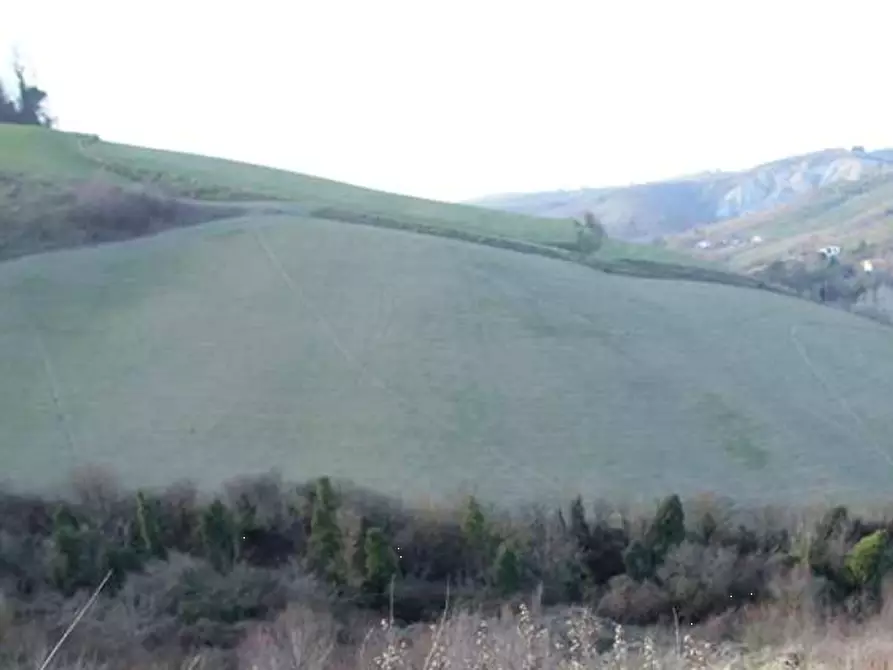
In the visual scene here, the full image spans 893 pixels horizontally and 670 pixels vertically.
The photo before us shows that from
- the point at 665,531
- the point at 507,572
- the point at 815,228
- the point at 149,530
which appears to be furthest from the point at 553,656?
the point at 815,228

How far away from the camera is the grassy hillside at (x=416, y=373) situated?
25781 millimetres

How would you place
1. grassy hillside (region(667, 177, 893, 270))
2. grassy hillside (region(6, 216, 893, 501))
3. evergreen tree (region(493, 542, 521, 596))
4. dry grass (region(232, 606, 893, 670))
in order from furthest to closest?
1. grassy hillside (region(667, 177, 893, 270))
2. grassy hillside (region(6, 216, 893, 501))
3. evergreen tree (region(493, 542, 521, 596))
4. dry grass (region(232, 606, 893, 670))

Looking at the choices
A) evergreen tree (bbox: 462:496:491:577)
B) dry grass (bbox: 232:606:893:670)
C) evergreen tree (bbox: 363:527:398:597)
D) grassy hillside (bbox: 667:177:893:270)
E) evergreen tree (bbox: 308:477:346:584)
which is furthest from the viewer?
grassy hillside (bbox: 667:177:893:270)

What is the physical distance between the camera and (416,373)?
30.4 meters

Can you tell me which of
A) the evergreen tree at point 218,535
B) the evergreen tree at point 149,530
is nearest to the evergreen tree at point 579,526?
the evergreen tree at point 218,535

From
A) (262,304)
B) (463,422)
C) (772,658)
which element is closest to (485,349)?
(463,422)

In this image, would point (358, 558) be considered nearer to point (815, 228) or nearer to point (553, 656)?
point (553, 656)

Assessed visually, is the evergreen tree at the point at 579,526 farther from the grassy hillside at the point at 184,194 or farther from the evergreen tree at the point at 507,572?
the grassy hillside at the point at 184,194

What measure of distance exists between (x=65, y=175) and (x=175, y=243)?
27.1 feet

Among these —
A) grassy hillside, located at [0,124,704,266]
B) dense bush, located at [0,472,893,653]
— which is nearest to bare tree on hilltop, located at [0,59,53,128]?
grassy hillside, located at [0,124,704,266]

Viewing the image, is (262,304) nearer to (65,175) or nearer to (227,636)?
(65,175)

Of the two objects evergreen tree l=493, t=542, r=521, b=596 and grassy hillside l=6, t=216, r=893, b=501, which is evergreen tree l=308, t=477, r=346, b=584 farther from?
grassy hillside l=6, t=216, r=893, b=501

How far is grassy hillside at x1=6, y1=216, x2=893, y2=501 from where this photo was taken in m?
25.8

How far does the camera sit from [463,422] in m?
27.9
